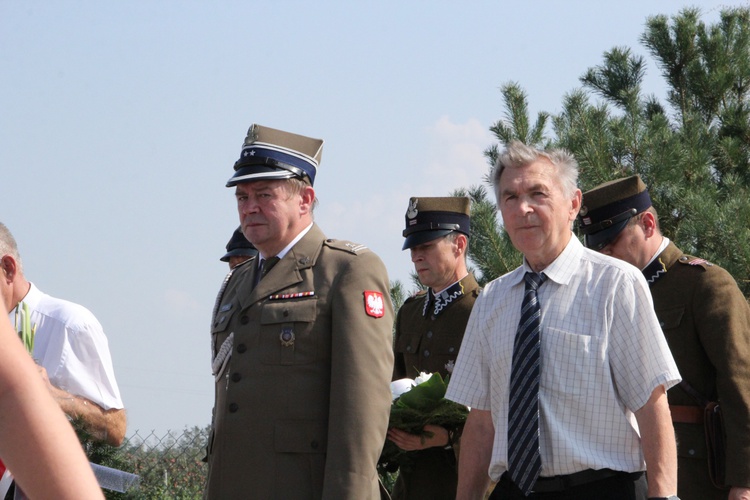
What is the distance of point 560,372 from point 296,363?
3.11 ft

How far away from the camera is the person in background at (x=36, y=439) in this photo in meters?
1.37

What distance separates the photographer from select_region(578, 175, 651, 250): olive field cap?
5125 mm

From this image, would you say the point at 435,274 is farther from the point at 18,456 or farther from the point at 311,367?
the point at 18,456

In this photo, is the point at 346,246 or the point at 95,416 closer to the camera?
the point at 346,246

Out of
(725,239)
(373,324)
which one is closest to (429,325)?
(373,324)

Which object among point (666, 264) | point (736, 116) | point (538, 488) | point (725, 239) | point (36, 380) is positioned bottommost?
point (538, 488)

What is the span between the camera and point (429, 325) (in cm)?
586

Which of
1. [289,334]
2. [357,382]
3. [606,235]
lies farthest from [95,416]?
[606,235]

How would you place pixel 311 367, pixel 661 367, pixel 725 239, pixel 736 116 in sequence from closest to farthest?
pixel 661 367 → pixel 311 367 → pixel 725 239 → pixel 736 116

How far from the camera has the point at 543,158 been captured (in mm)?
4172

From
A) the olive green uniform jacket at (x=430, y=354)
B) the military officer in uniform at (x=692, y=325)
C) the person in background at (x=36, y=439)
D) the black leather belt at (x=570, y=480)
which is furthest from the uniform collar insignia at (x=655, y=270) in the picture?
the person in background at (x=36, y=439)

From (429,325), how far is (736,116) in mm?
5854

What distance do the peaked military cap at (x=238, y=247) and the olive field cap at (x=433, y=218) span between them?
1.66 m

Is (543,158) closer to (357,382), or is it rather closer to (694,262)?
(357,382)
